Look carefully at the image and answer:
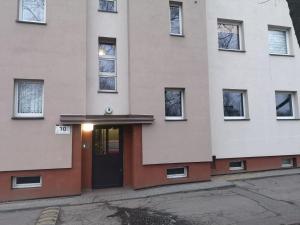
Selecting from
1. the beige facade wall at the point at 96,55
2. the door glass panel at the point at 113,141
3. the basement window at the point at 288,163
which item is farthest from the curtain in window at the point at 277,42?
the door glass panel at the point at 113,141

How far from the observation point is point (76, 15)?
10.2 m

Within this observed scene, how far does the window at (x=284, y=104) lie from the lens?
13.6 m

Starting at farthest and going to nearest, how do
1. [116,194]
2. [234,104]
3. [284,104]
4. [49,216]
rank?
[284,104]
[234,104]
[116,194]
[49,216]

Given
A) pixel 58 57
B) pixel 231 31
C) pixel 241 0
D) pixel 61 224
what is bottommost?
pixel 61 224

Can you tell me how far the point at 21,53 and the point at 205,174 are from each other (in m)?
7.34

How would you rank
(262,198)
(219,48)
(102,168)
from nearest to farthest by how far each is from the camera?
(262,198) < (102,168) < (219,48)

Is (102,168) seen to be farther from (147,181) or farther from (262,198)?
(262,198)

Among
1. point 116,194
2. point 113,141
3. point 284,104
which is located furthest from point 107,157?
point 284,104

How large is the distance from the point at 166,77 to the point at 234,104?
11.7 feet

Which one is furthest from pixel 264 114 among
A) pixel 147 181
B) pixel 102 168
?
pixel 102 168

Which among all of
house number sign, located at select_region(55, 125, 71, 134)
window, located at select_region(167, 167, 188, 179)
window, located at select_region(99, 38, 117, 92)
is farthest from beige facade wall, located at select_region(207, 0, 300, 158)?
house number sign, located at select_region(55, 125, 71, 134)

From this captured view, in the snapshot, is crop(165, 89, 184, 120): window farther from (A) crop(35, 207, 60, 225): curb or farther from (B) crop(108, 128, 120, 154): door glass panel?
(A) crop(35, 207, 60, 225): curb

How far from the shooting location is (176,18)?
1191 centimetres

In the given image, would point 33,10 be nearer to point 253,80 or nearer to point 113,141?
point 113,141
